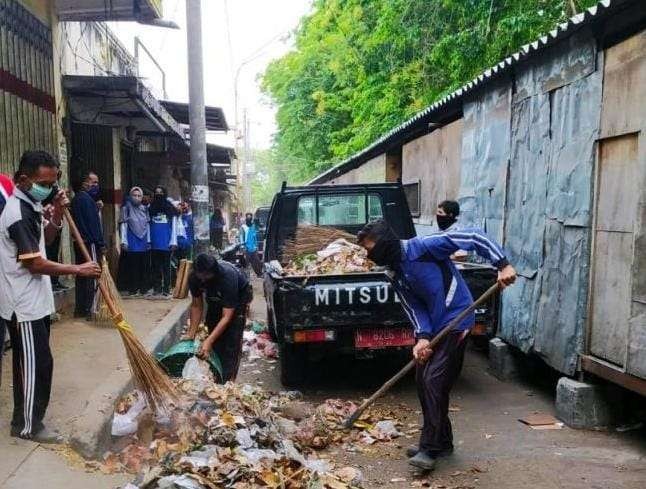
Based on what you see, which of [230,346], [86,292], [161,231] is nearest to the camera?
[230,346]

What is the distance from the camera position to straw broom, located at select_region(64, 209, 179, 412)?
408 cm

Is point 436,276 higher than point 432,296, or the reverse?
point 436,276

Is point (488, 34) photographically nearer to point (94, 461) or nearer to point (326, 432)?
point (326, 432)

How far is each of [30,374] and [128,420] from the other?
0.90 meters

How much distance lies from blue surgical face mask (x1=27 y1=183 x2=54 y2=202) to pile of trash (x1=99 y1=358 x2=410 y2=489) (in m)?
1.62

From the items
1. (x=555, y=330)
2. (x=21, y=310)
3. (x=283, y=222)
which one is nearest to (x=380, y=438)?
(x=555, y=330)

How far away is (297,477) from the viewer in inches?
126

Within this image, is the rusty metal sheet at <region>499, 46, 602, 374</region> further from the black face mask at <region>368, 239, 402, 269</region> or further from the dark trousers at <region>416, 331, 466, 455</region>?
the black face mask at <region>368, 239, 402, 269</region>

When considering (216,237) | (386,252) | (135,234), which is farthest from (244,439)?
(216,237)

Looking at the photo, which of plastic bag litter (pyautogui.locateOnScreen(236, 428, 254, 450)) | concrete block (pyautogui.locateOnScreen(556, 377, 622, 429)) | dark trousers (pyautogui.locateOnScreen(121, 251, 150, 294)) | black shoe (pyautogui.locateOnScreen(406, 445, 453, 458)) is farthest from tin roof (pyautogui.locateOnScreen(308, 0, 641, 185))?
dark trousers (pyautogui.locateOnScreen(121, 251, 150, 294))

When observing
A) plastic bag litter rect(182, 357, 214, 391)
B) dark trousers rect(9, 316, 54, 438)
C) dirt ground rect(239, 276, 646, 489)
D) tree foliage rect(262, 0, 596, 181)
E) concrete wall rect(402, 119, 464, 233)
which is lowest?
dirt ground rect(239, 276, 646, 489)

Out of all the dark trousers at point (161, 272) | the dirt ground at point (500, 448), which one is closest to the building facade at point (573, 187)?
the dirt ground at point (500, 448)

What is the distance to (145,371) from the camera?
412cm

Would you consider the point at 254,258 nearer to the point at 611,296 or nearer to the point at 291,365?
the point at 291,365
